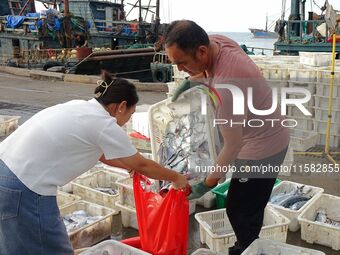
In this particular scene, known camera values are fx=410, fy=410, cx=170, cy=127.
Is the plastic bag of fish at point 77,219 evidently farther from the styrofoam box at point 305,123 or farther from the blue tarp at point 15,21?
the blue tarp at point 15,21

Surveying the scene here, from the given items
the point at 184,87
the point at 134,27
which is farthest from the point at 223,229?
the point at 134,27

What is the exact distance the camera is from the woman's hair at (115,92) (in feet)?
7.73

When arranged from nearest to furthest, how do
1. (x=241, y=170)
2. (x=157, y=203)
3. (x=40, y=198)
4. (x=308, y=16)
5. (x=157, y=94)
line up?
(x=40, y=198) → (x=241, y=170) → (x=157, y=203) → (x=157, y=94) → (x=308, y=16)

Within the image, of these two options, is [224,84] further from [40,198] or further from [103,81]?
[40,198]

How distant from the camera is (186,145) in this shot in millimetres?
3367

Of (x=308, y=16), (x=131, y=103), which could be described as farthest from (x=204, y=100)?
(x=308, y=16)

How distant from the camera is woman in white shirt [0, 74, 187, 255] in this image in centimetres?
220

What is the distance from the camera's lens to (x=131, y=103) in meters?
2.42

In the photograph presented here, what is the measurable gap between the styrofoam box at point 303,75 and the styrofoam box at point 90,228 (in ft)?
12.3

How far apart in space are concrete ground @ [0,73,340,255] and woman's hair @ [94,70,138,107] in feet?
6.05

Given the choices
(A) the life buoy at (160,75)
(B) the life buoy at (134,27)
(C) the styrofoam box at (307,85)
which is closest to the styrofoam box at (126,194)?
(C) the styrofoam box at (307,85)

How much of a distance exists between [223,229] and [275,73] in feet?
11.2

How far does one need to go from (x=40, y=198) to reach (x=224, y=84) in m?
1.21

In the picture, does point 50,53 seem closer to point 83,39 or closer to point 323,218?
point 83,39
